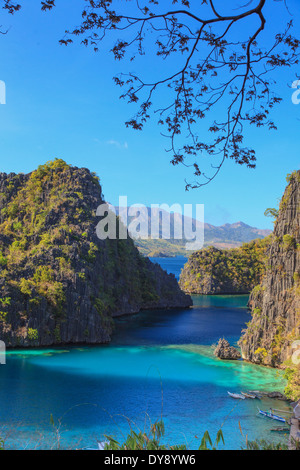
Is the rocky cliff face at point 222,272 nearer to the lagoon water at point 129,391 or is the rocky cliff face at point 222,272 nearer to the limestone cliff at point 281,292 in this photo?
the lagoon water at point 129,391

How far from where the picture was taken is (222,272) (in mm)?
118062

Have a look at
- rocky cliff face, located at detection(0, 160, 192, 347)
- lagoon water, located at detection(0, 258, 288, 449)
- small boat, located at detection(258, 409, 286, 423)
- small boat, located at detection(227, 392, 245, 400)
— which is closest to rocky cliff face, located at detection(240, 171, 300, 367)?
lagoon water, located at detection(0, 258, 288, 449)

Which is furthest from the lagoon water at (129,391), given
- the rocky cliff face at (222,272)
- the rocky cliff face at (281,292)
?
the rocky cliff face at (222,272)

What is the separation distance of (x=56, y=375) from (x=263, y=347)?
1886cm

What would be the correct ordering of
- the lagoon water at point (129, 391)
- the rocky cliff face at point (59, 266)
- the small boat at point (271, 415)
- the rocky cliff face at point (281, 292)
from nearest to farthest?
the lagoon water at point (129, 391)
the small boat at point (271, 415)
the rocky cliff face at point (281, 292)
the rocky cliff face at point (59, 266)

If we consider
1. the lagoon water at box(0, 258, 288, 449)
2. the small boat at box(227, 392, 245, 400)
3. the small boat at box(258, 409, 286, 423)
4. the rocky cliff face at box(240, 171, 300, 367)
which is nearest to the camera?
the lagoon water at box(0, 258, 288, 449)

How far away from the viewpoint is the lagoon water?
24078mm

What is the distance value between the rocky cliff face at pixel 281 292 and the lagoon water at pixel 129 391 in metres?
1.96

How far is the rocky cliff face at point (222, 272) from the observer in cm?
11681

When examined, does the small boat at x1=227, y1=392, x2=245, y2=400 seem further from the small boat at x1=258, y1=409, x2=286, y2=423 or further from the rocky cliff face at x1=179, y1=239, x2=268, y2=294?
the rocky cliff face at x1=179, y1=239, x2=268, y2=294

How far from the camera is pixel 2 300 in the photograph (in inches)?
1804
